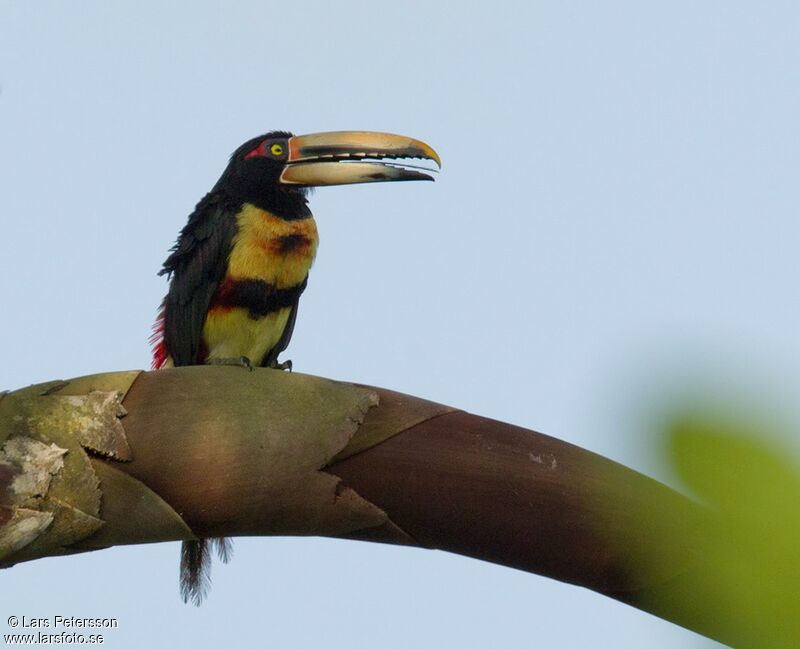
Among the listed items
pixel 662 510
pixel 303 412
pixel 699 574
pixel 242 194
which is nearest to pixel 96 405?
pixel 303 412

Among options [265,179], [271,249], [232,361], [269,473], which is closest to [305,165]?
[265,179]

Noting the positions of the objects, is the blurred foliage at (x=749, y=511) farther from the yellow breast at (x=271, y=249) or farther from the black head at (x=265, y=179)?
the black head at (x=265, y=179)

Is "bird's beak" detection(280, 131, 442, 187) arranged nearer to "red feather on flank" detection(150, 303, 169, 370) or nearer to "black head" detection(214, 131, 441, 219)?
"black head" detection(214, 131, 441, 219)

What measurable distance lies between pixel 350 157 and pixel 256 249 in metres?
0.80

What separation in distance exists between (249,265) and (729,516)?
14.9ft

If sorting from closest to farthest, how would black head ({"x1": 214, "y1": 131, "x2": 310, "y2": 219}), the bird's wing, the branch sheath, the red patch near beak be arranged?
the branch sheath → the bird's wing → black head ({"x1": 214, "y1": 131, "x2": 310, "y2": 219}) → the red patch near beak

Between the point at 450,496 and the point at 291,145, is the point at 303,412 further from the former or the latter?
the point at 291,145

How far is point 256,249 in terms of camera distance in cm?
501

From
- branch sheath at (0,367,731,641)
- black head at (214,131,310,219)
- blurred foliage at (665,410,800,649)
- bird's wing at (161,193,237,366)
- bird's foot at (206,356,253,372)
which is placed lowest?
blurred foliage at (665,410,800,649)

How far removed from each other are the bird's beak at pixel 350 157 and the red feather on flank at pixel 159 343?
95cm

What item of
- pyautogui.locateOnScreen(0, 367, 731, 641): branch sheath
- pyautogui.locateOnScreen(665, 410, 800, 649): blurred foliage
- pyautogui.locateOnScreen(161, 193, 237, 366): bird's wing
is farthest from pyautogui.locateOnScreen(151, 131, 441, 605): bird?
pyautogui.locateOnScreen(665, 410, 800, 649): blurred foliage

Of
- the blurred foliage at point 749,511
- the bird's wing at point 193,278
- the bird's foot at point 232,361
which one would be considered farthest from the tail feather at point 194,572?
the blurred foliage at point 749,511

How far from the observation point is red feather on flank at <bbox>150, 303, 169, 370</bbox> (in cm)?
516

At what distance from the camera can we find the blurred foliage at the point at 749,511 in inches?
19.3
